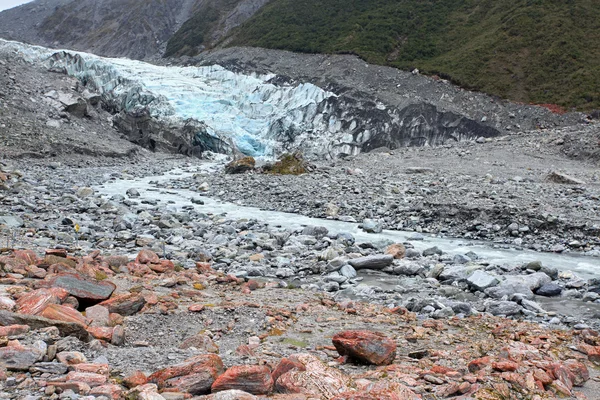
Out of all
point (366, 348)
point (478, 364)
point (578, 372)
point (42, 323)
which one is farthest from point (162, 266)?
point (578, 372)

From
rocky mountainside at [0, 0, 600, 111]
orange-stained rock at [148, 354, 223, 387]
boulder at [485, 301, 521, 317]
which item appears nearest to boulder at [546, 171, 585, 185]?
boulder at [485, 301, 521, 317]

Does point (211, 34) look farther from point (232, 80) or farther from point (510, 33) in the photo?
point (510, 33)

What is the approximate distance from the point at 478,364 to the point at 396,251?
5.53 metres

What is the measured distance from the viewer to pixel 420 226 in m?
12.9

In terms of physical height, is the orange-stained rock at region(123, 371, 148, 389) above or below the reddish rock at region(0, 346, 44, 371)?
below

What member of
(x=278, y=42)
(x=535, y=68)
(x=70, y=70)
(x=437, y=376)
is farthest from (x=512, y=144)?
(x=70, y=70)

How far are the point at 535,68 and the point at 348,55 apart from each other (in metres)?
17.5

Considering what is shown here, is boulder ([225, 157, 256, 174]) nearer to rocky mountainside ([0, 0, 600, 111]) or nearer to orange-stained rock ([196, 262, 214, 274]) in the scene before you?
orange-stained rock ([196, 262, 214, 274])

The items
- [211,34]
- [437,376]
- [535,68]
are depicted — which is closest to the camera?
[437,376]

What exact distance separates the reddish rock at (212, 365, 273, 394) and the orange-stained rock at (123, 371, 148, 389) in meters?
0.47

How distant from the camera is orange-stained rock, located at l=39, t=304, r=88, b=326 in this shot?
411 cm

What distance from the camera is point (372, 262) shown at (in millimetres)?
8859

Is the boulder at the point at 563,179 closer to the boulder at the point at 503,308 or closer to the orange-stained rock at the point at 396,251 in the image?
the orange-stained rock at the point at 396,251

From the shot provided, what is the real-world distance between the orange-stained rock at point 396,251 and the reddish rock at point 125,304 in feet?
18.4
